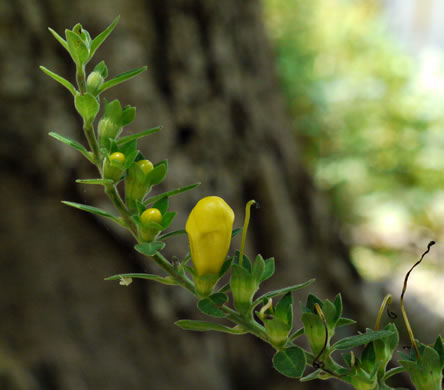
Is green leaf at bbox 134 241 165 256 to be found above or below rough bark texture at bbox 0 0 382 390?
above

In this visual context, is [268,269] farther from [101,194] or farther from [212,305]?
[101,194]

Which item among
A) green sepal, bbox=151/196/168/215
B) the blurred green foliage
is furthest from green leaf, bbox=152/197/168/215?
the blurred green foliage

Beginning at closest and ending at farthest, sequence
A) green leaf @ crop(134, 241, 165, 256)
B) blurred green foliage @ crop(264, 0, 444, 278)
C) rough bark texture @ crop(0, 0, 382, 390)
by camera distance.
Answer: green leaf @ crop(134, 241, 165, 256), rough bark texture @ crop(0, 0, 382, 390), blurred green foliage @ crop(264, 0, 444, 278)

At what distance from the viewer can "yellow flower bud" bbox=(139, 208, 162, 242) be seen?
0.43 feet

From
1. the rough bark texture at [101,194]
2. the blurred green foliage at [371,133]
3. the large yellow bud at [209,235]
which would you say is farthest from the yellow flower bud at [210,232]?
the blurred green foliage at [371,133]

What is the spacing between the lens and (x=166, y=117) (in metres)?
0.78

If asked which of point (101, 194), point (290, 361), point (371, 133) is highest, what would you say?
point (290, 361)

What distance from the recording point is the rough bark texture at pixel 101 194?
72cm

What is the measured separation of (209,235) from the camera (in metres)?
0.14

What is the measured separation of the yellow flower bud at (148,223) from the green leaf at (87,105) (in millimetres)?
30

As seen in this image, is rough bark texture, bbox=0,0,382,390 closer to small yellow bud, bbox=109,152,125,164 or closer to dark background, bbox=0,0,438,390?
dark background, bbox=0,0,438,390

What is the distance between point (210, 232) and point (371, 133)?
2.14 metres

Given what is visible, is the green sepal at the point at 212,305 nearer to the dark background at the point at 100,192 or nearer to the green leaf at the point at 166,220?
the green leaf at the point at 166,220

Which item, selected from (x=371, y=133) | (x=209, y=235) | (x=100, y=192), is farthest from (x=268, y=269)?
(x=371, y=133)
